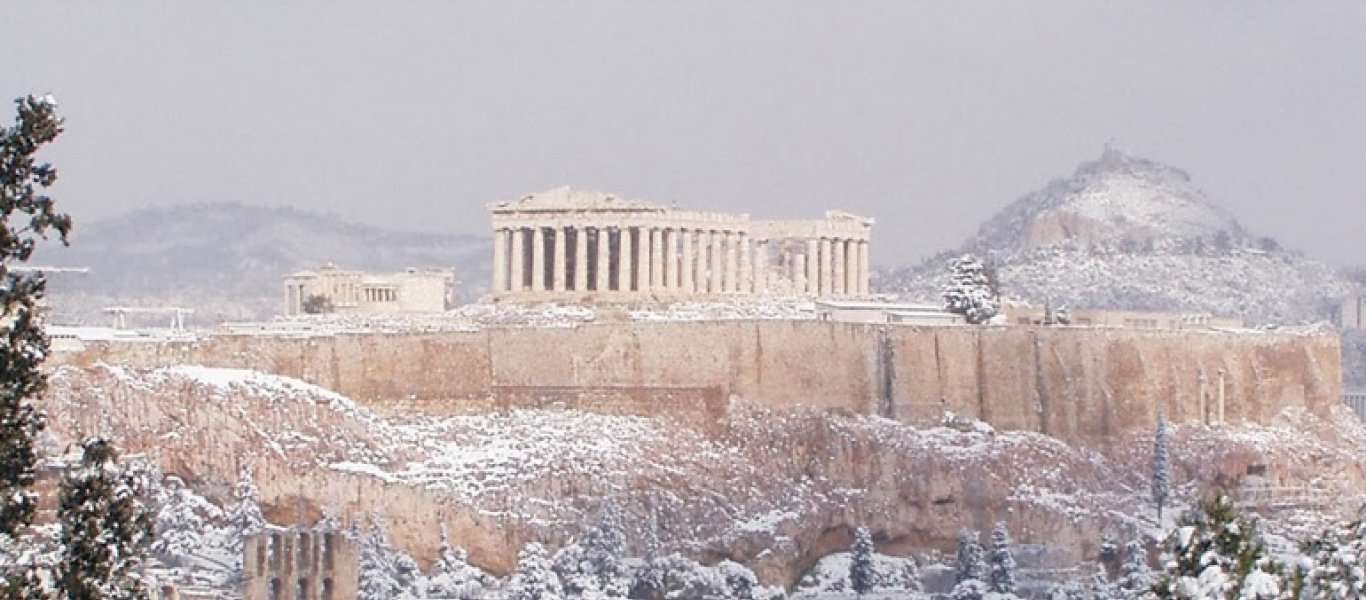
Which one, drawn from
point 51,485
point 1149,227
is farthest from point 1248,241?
point 51,485

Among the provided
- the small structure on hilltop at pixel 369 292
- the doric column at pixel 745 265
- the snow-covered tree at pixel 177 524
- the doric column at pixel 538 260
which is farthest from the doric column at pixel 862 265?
the snow-covered tree at pixel 177 524

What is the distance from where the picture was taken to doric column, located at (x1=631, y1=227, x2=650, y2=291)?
102m

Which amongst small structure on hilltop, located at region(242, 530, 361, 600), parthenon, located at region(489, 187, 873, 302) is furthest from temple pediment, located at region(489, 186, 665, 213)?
small structure on hilltop, located at region(242, 530, 361, 600)

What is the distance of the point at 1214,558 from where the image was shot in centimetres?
3247

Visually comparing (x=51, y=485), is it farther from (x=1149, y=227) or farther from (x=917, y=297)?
(x=1149, y=227)

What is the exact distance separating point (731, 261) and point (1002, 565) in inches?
1061

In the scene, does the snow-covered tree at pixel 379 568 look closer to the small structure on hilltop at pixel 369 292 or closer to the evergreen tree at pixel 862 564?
the evergreen tree at pixel 862 564

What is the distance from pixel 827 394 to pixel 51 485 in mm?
36024

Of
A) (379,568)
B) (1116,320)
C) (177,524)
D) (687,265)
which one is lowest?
(379,568)

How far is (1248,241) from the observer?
156 metres

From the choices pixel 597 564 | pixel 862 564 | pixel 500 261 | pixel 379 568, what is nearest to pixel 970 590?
pixel 862 564

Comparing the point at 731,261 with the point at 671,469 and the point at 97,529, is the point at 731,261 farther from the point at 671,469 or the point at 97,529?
the point at 97,529

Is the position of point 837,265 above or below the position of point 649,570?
above

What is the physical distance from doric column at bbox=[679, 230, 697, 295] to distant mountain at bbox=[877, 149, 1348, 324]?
2309 centimetres
